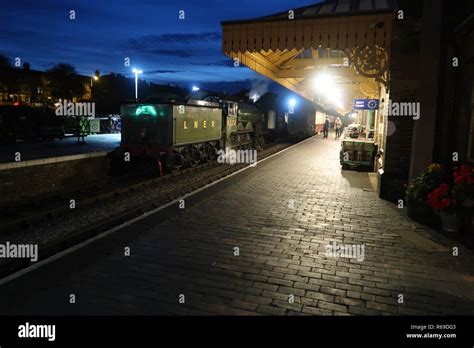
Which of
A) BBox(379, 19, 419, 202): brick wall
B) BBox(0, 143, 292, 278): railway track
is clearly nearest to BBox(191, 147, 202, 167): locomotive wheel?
BBox(0, 143, 292, 278): railway track

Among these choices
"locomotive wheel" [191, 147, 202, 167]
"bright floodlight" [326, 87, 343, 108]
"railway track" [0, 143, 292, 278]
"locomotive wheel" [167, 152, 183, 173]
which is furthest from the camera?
"bright floodlight" [326, 87, 343, 108]

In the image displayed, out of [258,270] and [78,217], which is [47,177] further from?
[258,270]

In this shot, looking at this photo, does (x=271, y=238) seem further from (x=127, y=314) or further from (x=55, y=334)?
(x=55, y=334)

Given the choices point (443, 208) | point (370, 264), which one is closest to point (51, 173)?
point (370, 264)

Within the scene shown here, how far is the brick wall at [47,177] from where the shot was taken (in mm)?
10016

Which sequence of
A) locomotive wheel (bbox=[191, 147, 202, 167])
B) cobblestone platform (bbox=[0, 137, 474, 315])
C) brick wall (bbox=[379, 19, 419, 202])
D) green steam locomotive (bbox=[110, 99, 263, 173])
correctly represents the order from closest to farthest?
1. cobblestone platform (bbox=[0, 137, 474, 315])
2. brick wall (bbox=[379, 19, 419, 202])
3. green steam locomotive (bbox=[110, 99, 263, 173])
4. locomotive wheel (bbox=[191, 147, 202, 167])

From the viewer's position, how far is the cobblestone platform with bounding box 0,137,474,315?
3.99 metres

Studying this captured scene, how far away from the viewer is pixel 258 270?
492cm

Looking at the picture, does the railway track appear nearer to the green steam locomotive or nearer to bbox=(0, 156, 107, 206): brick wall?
bbox=(0, 156, 107, 206): brick wall

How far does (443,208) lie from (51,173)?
427 inches

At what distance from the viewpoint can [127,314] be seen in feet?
12.3

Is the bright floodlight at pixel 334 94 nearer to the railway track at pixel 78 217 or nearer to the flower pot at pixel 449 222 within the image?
the railway track at pixel 78 217

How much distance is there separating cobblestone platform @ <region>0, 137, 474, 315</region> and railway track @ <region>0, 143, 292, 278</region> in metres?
0.61

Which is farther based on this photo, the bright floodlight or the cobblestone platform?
the bright floodlight
